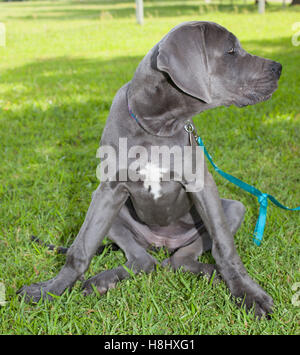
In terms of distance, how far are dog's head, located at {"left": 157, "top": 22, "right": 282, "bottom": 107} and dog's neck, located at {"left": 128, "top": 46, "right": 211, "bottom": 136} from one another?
14 cm

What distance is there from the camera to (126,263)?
2566 mm

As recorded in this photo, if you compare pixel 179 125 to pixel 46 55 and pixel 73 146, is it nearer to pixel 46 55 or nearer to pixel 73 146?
pixel 73 146

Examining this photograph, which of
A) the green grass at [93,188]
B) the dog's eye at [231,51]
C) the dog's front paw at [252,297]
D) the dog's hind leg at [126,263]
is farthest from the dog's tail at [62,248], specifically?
the dog's eye at [231,51]

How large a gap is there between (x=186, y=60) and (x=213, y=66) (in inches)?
10.4

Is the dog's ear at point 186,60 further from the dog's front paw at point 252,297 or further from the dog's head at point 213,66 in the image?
the dog's front paw at point 252,297

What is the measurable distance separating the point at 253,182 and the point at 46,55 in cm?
801

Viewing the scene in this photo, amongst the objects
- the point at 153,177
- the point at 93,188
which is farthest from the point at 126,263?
the point at 93,188

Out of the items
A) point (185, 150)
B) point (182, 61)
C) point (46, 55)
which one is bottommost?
point (46, 55)

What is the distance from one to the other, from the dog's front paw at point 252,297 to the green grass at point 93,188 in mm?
47

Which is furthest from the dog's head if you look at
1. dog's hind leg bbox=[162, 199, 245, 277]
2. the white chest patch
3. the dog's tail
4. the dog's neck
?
the dog's tail

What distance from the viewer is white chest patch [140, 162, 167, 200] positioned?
7.54ft

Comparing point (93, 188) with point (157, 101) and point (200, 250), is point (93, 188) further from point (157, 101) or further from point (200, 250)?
point (157, 101)

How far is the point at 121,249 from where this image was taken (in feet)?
8.83
